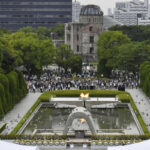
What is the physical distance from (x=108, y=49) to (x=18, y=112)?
36385mm

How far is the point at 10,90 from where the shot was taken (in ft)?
166

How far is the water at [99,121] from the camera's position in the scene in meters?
40.7

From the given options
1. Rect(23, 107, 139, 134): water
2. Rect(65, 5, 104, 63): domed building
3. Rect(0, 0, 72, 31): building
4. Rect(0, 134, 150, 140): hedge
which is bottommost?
Rect(23, 107, 139, 134): water

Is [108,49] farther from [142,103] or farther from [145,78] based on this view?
[142,103]

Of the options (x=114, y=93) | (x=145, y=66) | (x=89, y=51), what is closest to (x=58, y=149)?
(x=114, y=93)

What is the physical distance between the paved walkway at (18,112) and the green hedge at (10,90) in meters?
0.52

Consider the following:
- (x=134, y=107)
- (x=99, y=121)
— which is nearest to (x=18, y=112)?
(x=99, y=121)

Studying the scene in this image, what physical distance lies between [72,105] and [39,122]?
7807mm

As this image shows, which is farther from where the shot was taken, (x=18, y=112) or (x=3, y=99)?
(x=18, y=112)

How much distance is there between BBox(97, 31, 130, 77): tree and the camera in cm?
8036

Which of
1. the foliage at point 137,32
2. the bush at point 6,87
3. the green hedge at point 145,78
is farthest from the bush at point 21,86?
the foliage at point 137,32

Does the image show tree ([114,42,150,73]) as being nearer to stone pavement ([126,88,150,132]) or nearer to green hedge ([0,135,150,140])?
stone pavement ([126,88,150,132])

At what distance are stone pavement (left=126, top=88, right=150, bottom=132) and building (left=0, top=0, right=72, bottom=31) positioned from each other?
374 ft

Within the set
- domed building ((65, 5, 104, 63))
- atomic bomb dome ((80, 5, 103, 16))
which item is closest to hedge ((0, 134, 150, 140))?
domed building ((65, 5, 104, 63))
